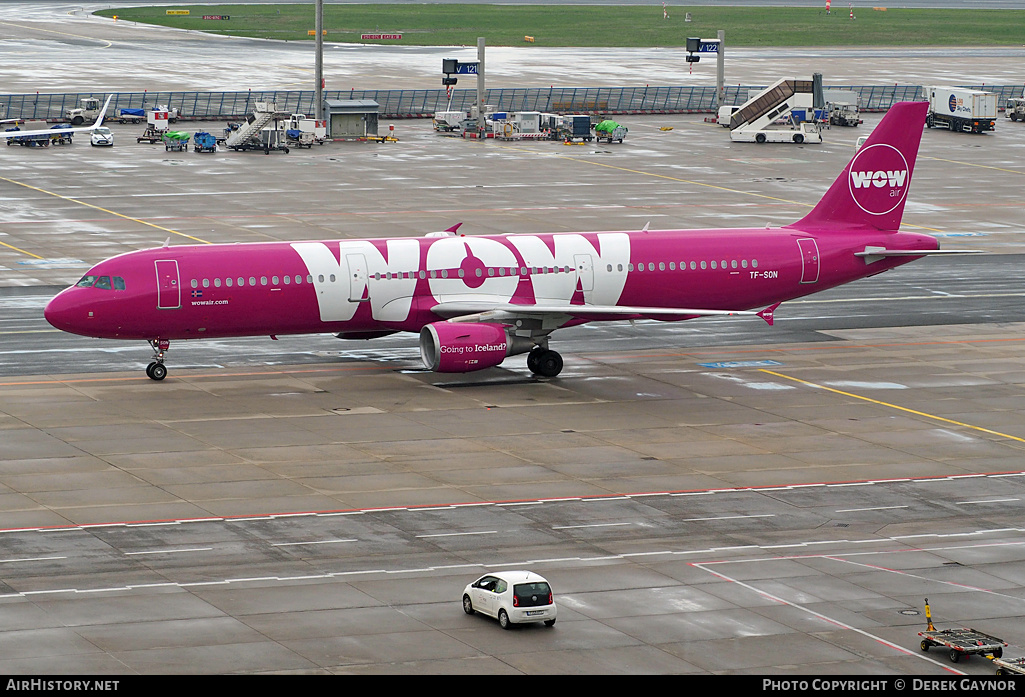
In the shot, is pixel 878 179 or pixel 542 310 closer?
pixel 542 310

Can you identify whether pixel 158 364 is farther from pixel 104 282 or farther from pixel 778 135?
pixel 778 135

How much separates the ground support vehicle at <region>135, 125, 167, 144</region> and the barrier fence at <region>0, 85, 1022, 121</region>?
12432mm

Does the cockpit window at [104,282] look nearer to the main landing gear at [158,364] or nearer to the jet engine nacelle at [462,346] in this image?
the main landing gear at [158,364]

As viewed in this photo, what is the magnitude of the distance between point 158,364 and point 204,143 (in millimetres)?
73448

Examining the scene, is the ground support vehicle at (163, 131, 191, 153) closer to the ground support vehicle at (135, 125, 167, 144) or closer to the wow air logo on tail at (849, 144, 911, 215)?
the ground support vehicle at (135, 125, 167, 144)

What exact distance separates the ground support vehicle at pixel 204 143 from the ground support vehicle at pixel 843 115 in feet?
204

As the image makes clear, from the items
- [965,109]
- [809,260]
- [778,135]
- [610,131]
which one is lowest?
[809,260]

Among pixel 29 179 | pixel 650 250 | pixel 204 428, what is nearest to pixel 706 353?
pixel 650 250

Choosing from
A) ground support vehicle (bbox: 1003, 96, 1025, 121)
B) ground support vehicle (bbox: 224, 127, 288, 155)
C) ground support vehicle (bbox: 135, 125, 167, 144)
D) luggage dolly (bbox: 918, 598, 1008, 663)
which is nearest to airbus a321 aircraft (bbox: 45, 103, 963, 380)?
luggage dolly (bbox: 918, 598, 1008, 663)

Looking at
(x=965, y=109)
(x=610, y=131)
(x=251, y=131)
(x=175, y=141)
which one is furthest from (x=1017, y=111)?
(x=175, y=141)

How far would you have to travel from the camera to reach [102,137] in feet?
422

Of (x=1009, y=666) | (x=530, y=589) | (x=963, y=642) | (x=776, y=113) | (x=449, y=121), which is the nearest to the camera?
(x=1009, y=666)

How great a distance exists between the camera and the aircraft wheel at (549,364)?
194ft

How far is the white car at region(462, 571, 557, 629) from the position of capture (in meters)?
33.1
